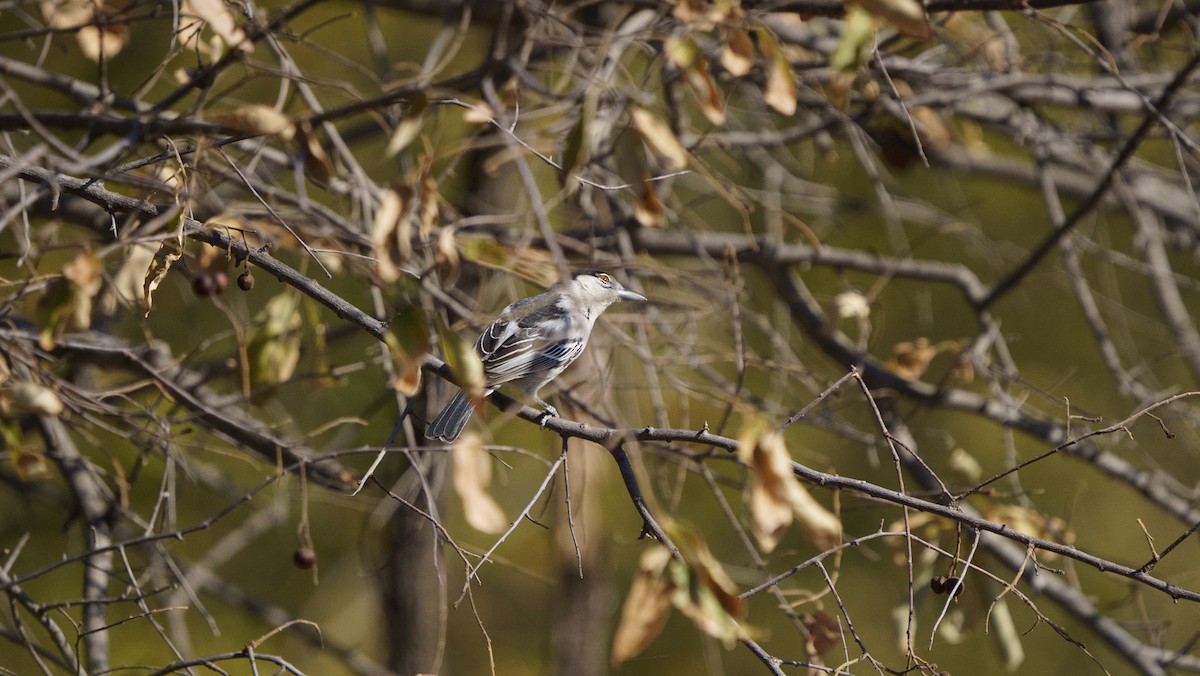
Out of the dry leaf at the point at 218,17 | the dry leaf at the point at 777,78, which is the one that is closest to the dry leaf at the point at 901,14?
the dry leaf at the point at 777,78

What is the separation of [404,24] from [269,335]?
4664 mm

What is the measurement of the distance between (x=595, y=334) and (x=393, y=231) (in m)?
2.56

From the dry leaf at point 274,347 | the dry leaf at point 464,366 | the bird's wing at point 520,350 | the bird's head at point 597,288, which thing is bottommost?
the bird's head at point 597,288

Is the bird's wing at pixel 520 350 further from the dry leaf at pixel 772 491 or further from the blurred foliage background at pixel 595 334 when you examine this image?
the dry leaf at pixel 772 491

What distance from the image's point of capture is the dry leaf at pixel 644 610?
183cm

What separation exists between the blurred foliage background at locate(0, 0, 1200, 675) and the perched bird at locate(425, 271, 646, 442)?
0.68ft

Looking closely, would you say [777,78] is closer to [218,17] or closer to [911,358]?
[218,17]

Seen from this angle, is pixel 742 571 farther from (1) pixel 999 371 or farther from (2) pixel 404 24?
(2) pixel 404 24

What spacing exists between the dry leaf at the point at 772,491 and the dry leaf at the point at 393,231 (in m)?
0.71

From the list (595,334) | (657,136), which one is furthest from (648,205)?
(595,334)

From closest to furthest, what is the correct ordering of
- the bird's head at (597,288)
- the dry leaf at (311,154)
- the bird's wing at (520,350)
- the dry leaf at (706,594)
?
the dry leaf at (706,594)
the dry leaf at (311,154)
the bird's wing at (520,350)
the bird's head at (597,288)

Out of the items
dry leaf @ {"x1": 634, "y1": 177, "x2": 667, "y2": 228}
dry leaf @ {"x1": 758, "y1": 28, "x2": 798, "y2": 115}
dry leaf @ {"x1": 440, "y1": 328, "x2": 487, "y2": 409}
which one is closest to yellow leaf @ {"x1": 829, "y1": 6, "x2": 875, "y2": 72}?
dry leaf @ {"x1": 758, "y1": 28, "x2": 798, "y2": 115}

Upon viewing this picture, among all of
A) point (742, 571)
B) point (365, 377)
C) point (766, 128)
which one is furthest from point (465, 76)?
point (365, 377)

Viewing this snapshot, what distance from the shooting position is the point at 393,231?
200 cm
